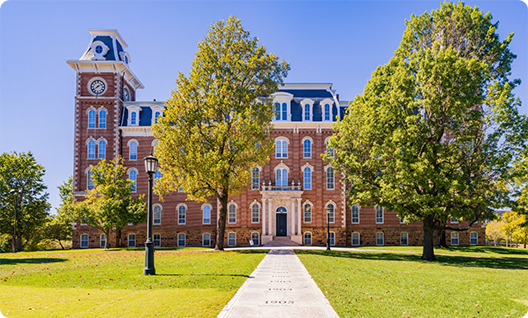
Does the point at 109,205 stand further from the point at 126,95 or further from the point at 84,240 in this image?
the point at 126,95

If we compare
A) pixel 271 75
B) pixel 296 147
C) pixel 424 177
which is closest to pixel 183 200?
pixel 296 147

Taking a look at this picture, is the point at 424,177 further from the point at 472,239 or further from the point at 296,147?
the point at 472,239

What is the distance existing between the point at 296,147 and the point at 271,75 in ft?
46.6

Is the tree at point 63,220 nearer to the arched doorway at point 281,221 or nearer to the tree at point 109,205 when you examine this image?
the tree at point 109,205

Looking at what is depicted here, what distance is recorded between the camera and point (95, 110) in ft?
134

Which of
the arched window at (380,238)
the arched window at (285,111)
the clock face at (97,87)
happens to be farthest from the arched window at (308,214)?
the clock face at (97,87)

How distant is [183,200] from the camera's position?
4122 cm

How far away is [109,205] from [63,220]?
840cm

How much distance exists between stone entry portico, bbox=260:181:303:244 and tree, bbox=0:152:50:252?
23528mm

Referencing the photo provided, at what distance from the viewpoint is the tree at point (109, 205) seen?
3338cm

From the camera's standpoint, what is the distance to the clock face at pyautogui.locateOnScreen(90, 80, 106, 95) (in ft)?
134

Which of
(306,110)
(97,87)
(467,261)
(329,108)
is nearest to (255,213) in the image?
(306,110)

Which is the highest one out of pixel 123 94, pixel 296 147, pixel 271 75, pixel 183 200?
pixel 123 94

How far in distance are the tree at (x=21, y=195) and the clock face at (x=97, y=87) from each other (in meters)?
9.75
